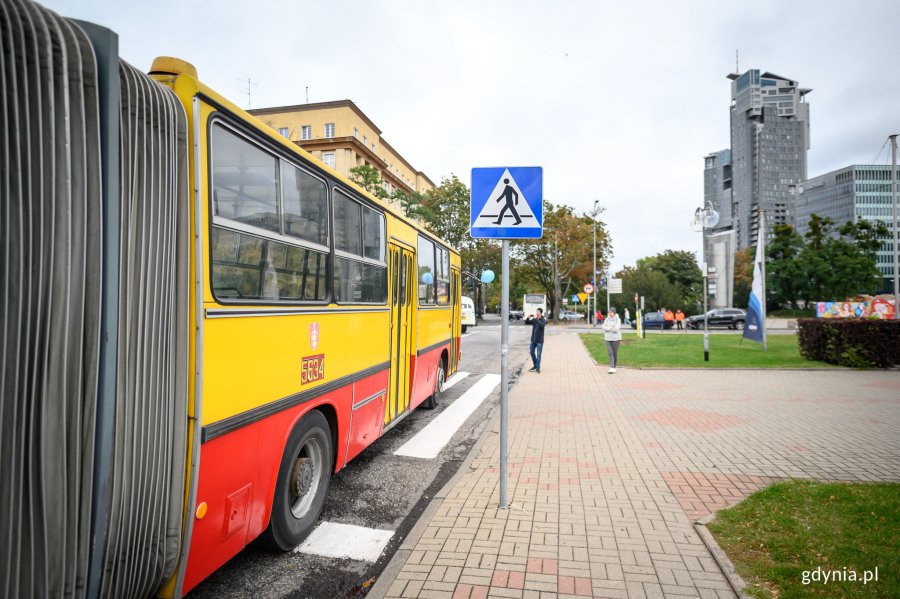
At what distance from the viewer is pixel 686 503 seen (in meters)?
4.64

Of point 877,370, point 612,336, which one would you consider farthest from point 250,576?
point 877,370

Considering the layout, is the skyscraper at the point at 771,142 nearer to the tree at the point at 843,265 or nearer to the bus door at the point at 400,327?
the tree at the point at 843,265

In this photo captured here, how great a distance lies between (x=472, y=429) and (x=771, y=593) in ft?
16.3

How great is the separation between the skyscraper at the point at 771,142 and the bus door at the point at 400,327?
166181 millimetres

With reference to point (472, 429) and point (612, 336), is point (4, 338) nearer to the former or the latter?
point (472, 429)

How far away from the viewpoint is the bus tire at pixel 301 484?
3684mm

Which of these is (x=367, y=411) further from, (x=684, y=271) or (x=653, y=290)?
(x=684, y=271)

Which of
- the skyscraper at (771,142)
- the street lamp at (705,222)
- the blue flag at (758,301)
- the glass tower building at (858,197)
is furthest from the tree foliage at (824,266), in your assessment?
the skyscraper at (771,142)

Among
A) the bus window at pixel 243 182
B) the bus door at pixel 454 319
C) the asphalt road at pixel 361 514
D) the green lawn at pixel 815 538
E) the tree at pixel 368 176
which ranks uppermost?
the tree at pixel 368 176

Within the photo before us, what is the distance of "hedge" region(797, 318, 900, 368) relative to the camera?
13289 mm

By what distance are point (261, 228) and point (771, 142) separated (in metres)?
185

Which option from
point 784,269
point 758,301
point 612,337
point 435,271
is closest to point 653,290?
point 784,269

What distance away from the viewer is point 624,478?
532 centimetres

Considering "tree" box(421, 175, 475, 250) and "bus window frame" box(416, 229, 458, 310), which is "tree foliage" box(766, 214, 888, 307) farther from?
"bus window frame" box(416, 229, 458, 310)
